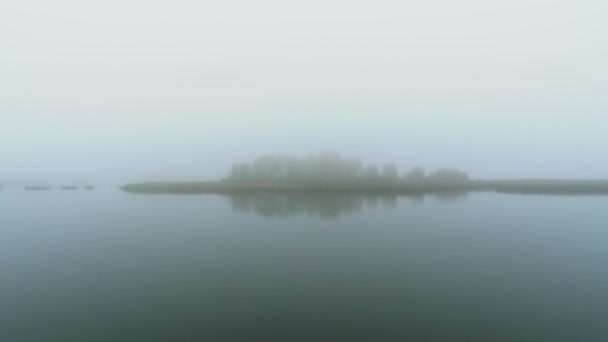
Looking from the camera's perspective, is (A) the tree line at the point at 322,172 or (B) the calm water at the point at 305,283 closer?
(B) the calm water at the point at 305,283

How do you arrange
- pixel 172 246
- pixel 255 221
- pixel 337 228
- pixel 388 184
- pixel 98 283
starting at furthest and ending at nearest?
pixel 388 184 → pixel 255 221 → pixel 337 228 → pixel 172 246 → pixel 98 283

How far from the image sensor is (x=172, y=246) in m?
15.3

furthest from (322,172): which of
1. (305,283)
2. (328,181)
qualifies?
(305,283)

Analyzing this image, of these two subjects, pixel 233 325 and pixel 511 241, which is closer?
pixel 233 325

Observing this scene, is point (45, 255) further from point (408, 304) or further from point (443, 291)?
point (443, 291)

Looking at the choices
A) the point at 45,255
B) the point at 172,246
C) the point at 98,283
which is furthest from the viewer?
the point at 172,246

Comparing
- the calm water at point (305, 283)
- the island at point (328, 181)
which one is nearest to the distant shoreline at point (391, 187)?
the island at point (328, 181)

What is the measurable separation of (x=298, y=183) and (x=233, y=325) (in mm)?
49972

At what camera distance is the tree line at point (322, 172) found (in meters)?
61.4

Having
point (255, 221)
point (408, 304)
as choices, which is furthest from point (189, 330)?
point (255, 221)

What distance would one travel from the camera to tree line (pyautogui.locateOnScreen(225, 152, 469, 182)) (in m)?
61.4

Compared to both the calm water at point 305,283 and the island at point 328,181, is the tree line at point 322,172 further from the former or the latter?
the calm water at point 305,283

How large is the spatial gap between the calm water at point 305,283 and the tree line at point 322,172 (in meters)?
41.3

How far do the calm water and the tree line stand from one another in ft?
136
